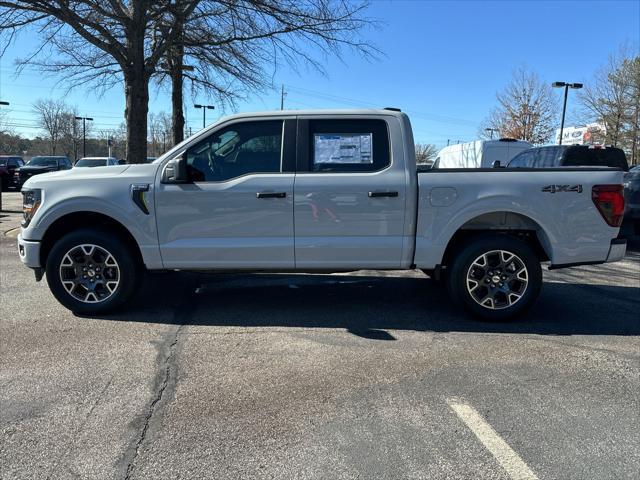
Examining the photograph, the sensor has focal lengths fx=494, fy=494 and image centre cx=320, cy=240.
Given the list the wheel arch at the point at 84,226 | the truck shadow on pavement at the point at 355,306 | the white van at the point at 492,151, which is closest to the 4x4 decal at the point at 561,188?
the truck shadow on pavement at the point at 355,306

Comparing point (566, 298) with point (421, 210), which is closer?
point (421, 210)

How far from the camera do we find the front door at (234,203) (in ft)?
16.0

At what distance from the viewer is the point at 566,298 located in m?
6.12

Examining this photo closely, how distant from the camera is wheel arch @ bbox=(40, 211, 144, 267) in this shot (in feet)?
16.8

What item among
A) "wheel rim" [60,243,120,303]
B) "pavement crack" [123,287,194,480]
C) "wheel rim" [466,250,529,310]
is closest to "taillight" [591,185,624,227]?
"wheel rim" [466,250,529,310]

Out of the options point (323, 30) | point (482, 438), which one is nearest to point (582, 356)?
point (482, 438)

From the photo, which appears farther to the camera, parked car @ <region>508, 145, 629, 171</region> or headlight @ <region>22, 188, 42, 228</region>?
parked car @ <region>508, 145, 629, 171</region>

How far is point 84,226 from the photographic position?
17.0 feet

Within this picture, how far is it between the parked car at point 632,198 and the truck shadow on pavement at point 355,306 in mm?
2898

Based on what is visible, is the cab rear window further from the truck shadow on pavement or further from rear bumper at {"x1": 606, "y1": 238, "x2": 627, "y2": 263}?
rear bumper at {"x1": 606, "y1": 238, "x2": 627, "y2": 263}

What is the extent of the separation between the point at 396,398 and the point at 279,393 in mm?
817

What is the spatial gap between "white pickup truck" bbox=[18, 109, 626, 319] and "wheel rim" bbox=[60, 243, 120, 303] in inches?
0.5

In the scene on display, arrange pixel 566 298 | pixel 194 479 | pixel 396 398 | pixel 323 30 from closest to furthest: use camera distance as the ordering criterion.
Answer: pixel 194 479
pixel 396 398
pixel 566 298
pixel 323 30

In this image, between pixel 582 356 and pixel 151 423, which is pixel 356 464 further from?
pixel 582 356
